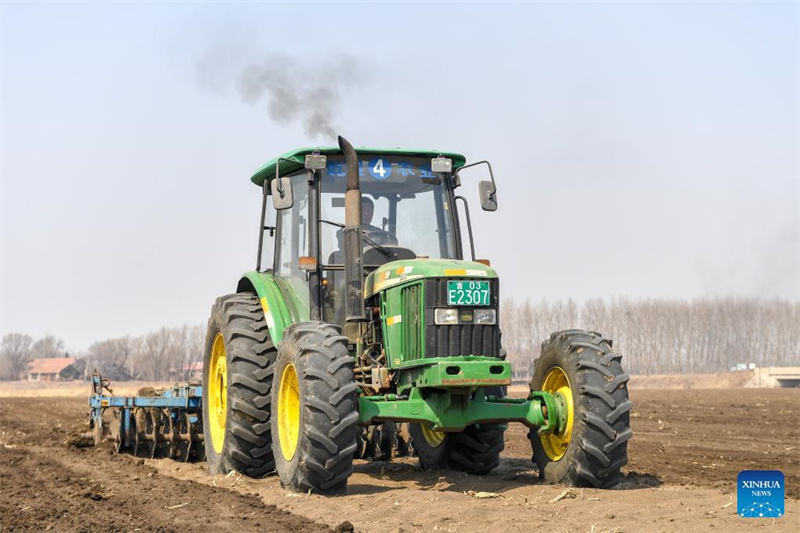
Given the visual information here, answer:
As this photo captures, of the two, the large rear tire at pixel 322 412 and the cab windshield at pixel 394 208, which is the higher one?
the cab windshield at pixel 394 208

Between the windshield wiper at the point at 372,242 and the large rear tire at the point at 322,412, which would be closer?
the large rear tire at the point at 322,412

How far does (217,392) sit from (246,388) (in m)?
A: 1.73

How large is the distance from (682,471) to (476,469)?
209 centimetres

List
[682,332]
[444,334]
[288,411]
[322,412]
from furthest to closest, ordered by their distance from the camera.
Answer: [682,332], [288,411], [444,334], [322,412]

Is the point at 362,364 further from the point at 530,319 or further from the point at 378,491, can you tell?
the point at 530,319

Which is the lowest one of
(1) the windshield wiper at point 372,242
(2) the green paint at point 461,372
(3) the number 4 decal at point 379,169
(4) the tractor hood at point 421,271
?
(2) the green paint at point 461,372

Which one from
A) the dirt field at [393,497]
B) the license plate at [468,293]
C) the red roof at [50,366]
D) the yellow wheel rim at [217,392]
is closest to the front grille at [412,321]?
the license plate at [468,293]

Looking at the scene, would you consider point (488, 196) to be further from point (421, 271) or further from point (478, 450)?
point (478, 450)

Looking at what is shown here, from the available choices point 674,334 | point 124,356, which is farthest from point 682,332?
point 124,356

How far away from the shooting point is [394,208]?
410 inches

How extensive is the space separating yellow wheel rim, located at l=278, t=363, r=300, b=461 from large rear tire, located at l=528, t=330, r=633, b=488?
2314 mm

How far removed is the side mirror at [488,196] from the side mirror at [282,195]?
6.10 ft

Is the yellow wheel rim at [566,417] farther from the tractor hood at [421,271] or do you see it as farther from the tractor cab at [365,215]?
the tractor cab at [365,215]

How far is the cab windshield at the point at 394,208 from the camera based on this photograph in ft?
33.4
